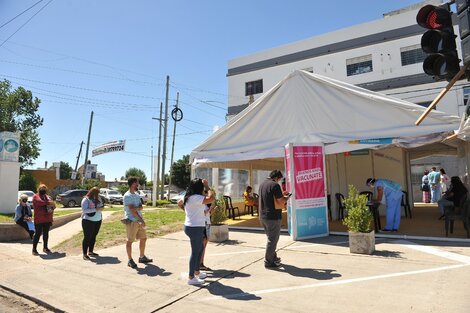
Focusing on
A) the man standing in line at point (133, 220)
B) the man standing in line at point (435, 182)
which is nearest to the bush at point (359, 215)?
the man standing in line at point (133, 220)

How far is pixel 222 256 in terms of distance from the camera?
7.25 metres

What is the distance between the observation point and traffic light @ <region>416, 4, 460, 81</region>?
156 inches

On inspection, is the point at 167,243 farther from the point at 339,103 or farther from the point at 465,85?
the point at 465,85

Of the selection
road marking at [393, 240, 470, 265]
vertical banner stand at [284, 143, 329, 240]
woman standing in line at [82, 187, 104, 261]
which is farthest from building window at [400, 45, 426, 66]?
woman standing in line at [82, 187, 104, 261]

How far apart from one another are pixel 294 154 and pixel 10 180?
13.8 m

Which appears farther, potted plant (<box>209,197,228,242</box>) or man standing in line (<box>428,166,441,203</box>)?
man standing in line (<box>428,166,441,203</box>)

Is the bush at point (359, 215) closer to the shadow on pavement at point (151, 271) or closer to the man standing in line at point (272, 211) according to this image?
the man standing in line at point (272, 211)

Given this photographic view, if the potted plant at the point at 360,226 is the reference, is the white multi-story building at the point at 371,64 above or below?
above

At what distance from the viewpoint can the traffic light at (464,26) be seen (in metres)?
3.65

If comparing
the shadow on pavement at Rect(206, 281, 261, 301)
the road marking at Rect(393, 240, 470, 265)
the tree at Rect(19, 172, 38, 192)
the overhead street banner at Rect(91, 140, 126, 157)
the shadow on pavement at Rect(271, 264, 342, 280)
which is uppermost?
the overhead street banner at Rect(91, 140, 126, 157)

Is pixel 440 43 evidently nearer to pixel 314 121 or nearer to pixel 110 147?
pixel 314 121

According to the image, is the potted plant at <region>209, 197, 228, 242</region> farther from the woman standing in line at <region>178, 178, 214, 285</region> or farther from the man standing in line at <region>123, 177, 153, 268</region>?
the woman standing in line at <region>178, 178, 214, 285</region>

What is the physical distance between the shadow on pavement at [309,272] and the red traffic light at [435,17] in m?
3.82

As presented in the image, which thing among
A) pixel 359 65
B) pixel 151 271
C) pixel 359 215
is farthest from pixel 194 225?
pixel 359 65
